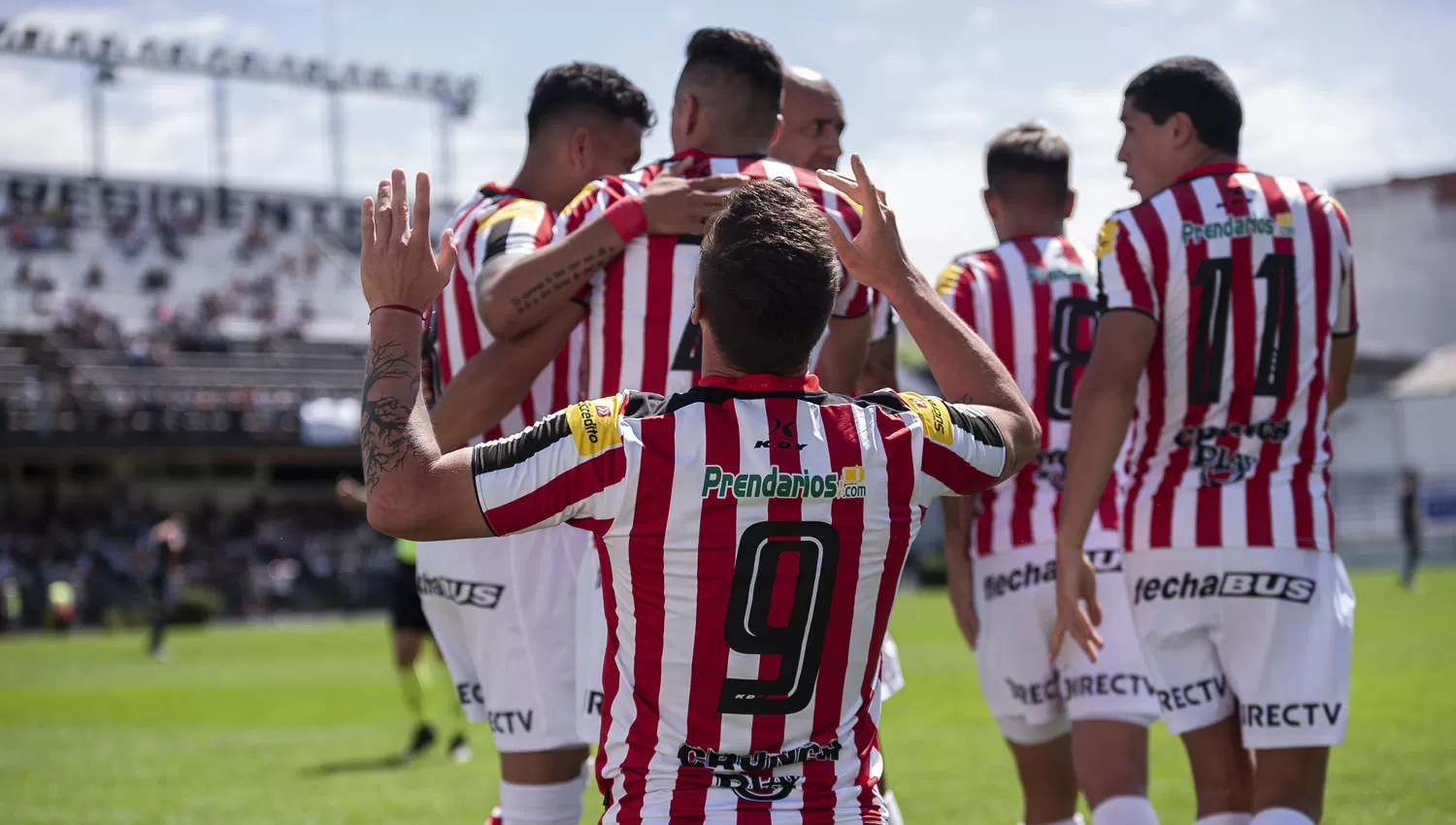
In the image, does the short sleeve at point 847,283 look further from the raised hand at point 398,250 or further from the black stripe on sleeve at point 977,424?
the raised hand at point 398,250

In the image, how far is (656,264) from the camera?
12.5 feet

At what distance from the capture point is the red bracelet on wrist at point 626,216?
145 inches

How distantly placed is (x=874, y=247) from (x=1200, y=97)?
67.1 inches

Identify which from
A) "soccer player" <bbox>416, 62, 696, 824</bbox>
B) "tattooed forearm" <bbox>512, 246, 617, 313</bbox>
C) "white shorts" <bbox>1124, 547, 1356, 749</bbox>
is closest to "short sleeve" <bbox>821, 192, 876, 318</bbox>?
"tattooed forearm" <bbox>512, 246, 617, 313</bbox>

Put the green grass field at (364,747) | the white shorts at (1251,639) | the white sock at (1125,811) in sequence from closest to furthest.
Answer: the white shorts at (1251,639) < the white sock at (1125,811) < the green grass field at (364,747)

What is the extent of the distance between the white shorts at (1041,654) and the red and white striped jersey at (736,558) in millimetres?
2010

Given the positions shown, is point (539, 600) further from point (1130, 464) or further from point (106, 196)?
point (106, 196)

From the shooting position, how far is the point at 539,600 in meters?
4.39

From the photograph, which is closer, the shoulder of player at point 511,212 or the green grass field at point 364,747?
the shoulder of player at point 511,212

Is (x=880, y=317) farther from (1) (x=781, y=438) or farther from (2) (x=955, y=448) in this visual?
(1) (x=781, y=438)

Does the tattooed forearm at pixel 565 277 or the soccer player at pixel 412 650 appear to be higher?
the tattooed forearm at pixel 565 277

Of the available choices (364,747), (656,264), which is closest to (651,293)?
(656,264)

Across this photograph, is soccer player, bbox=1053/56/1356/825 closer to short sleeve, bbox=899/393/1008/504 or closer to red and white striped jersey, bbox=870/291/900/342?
red and white striped jersey, bbox=870/291/900/342

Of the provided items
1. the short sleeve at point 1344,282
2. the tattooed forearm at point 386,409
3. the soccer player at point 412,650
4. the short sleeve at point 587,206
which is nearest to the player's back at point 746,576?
the tattooed forearm at point 386,409
